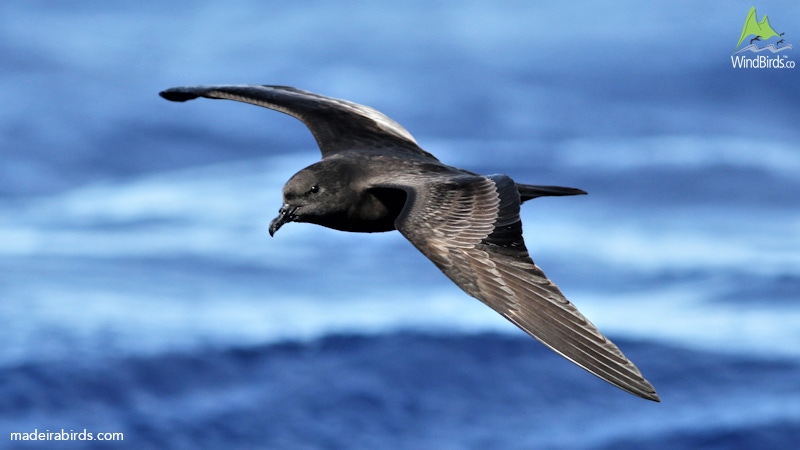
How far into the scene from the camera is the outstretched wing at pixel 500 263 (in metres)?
7.05

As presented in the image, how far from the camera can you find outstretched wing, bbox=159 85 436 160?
1023cm

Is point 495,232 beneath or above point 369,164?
beneath

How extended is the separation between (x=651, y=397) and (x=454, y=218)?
2.01m

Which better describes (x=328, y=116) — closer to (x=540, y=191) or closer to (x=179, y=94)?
(x=179, y=94)

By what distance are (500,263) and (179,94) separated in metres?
5.00

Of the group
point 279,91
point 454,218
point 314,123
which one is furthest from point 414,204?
point 279,91

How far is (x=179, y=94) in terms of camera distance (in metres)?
11.5

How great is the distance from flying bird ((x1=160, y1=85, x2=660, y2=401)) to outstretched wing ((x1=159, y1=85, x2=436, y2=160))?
3 centimetres

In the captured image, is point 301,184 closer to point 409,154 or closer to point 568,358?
point 409,154

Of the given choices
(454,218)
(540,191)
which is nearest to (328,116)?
(540,191)

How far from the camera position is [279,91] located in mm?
11188

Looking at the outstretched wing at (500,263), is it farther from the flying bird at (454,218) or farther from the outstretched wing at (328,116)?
the outstretched wing at (328,116)

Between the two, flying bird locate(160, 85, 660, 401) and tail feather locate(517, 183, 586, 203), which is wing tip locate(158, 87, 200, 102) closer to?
flying bird locate(160, 85, 660, 401)

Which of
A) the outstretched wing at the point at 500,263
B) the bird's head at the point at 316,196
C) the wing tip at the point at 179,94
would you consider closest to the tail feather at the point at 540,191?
the outstretched wing at the point at 500,263
